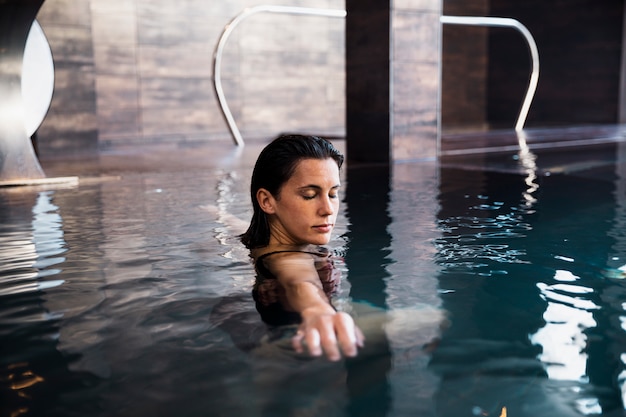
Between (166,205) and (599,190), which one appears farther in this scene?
(599,190)

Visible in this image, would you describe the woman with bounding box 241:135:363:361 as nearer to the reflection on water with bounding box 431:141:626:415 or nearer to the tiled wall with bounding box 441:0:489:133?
the reflection on water with bounding box 431:141:626:415

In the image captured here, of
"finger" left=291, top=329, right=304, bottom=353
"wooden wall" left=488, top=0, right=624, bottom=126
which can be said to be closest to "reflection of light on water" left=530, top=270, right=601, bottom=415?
"finger" left=291, top=329, right=304, bottom=353

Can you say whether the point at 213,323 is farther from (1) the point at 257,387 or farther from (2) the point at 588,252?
(2) the point at 588,252

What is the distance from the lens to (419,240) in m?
5.35

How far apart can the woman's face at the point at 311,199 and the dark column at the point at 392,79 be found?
7.88 metres

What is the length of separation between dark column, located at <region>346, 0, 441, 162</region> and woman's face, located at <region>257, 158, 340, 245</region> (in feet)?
25.9

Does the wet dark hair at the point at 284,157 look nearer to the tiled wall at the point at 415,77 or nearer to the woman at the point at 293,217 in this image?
the woman at the point at 293,217

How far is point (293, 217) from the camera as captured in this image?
3.96m

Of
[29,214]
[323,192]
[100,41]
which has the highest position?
[100,41]

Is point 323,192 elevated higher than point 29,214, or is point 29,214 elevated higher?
point 323,192

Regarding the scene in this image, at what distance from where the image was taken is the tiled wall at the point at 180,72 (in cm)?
1421

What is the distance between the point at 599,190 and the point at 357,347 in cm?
583

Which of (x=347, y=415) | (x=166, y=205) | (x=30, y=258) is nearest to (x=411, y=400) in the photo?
(x=347, y=415)

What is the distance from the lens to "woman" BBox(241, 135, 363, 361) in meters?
3.65
